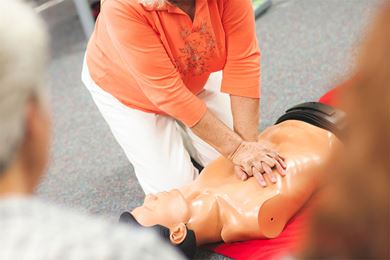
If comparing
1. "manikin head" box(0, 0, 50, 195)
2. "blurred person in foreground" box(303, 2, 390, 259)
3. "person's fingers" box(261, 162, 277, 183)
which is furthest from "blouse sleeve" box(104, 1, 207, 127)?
"blurred person in foreground" box(303, 2, 390, 259)

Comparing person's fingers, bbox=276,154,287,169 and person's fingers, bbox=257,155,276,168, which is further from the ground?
person's fingers, bbox=257,155,276,168

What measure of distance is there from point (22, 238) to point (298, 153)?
1.00 m

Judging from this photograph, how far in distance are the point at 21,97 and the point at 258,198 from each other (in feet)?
3.01

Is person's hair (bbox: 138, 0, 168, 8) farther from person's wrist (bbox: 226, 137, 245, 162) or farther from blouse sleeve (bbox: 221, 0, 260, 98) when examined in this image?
person's wrist (bbox: 226, 137, 245, 162)

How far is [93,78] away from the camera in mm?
1721

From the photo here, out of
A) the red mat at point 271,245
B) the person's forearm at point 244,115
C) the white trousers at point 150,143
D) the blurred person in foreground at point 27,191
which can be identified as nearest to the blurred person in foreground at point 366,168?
the blurred person in foreground at point 27,191

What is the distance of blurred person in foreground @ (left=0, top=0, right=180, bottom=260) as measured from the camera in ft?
1.86

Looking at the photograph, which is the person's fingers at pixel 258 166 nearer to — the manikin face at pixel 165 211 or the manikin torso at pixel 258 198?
the manikin torso at pixel 258 198

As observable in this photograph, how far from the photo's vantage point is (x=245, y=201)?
4.69 ft

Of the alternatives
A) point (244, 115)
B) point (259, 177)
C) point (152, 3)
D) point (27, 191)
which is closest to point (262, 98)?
point (244, 115)

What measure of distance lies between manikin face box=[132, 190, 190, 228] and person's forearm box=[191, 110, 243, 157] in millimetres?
178

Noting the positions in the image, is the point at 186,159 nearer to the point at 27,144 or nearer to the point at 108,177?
the point at 108,177

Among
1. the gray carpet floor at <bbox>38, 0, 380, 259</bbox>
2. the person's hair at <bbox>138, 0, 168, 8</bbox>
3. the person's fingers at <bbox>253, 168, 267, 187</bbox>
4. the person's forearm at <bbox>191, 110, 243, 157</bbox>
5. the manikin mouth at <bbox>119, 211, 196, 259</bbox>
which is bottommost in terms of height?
the gray carpet floor at <bbox>38, 0, 380, 259</bbox>

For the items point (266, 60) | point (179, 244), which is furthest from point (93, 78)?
point (266, 60)
